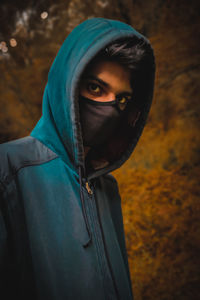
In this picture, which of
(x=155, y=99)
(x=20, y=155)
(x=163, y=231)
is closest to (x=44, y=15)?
(x=155, y=99)

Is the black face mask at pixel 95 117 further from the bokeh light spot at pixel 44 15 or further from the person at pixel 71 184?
the bokeh light spot at pixel 44 15

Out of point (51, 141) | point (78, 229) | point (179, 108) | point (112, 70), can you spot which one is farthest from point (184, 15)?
point (78, 229)

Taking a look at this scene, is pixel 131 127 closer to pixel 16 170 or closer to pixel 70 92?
pixel 70 92

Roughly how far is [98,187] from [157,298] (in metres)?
1.98

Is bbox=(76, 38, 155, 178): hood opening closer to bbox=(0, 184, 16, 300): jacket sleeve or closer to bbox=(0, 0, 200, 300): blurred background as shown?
bbox=(0, 184, 16, 300): jacket sleeve

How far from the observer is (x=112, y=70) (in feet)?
2.88

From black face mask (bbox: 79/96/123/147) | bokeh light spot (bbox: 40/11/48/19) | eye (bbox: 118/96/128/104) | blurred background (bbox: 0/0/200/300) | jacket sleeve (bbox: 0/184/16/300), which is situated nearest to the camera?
jacket sleeve (bbox: 0/184/16/300)

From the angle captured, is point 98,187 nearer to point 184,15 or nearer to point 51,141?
point 51,141

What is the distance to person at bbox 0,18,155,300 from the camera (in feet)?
1.83

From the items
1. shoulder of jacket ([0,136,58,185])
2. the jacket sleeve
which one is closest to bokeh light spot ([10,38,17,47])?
shoulder of jacket ([0,136,58,185])

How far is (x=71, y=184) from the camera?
72 cm

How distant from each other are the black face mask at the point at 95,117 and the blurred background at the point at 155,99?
1.91 m

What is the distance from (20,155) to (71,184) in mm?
224

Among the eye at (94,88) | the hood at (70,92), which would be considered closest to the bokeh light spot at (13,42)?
the hood at (70,92)
